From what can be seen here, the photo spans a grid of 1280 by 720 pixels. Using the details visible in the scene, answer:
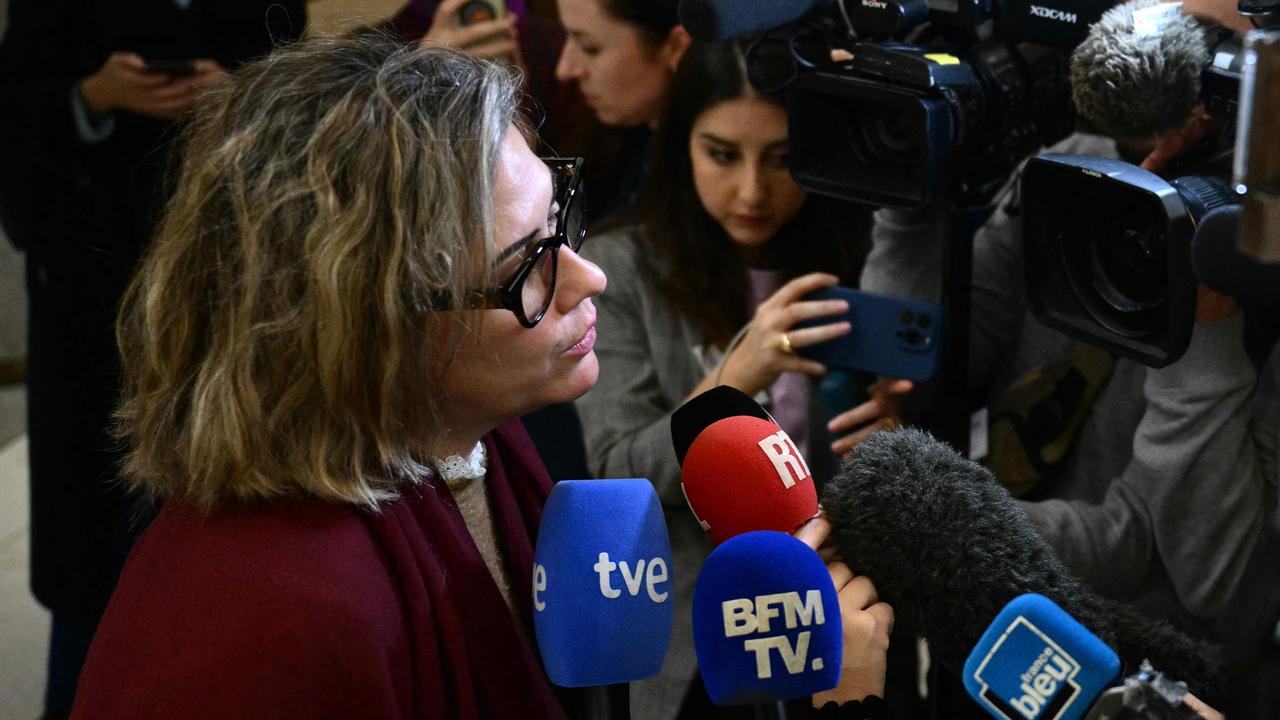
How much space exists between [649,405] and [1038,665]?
3.09 ft

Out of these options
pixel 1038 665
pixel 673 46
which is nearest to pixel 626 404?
pixel 673 46

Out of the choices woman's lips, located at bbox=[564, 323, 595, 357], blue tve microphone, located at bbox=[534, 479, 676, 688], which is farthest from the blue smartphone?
blue tve microphone, located at bbox=[534, 479, 676, 688]

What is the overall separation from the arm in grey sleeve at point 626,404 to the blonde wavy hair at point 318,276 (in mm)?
640

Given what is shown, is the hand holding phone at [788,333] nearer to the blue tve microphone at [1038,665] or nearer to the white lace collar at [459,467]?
the white lace collar at [459,467]

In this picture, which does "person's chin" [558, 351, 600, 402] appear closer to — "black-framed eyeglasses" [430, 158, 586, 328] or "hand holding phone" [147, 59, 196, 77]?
"black-framed eyeglasses" [430, 158, 586, 328]

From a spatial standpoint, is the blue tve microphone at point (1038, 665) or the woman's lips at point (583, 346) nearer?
the blue tve microphone at point (1038, 665)

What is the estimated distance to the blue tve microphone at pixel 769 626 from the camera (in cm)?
83

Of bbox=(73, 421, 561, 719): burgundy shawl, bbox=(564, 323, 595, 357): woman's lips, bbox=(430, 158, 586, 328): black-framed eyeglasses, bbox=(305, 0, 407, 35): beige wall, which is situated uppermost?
bbox=(305, 0, 407, 35): beige wall

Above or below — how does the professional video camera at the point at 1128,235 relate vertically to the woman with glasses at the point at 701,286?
above

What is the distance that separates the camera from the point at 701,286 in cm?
174

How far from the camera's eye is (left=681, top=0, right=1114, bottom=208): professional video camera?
1343 millimetres

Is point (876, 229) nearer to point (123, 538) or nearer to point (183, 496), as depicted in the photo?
point (183, 496)

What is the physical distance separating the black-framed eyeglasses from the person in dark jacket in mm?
948

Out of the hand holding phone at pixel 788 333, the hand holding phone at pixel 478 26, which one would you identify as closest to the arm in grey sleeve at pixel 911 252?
the hand holding phone at pixel 788 333
